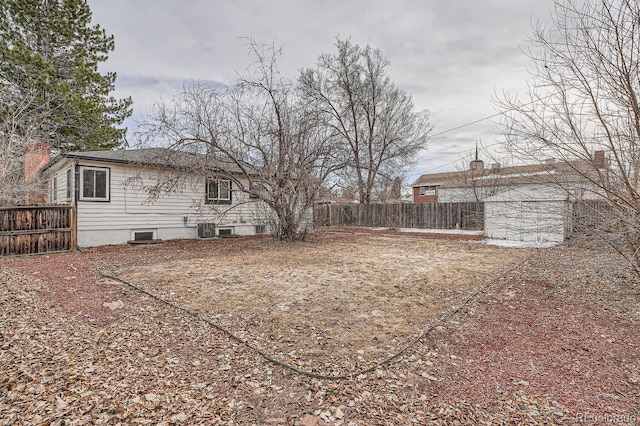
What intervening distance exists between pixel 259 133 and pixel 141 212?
16.0ft

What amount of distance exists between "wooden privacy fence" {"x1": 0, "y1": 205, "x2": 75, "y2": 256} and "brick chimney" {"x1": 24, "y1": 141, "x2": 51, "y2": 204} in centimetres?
441

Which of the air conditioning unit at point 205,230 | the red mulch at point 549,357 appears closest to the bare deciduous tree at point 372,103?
the air conditioning unit at point 205,230

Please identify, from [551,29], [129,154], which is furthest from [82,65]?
[551,29]

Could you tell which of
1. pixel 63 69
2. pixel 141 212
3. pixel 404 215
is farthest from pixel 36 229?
pixel 404 215

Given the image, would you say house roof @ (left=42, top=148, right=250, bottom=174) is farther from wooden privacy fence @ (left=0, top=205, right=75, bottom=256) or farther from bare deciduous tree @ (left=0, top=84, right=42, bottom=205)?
wooden privacy fence @ (left=0, top=205, right=75, bottom=256)

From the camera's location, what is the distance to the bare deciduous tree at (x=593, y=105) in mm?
3711

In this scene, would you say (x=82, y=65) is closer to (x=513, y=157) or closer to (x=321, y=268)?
(x=321, y=268)

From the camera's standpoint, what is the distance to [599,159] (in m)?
4.17

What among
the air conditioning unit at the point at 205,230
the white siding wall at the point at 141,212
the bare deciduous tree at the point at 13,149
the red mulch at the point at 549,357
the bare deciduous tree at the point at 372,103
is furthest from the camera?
the bare deciduous tree at the point at 372,103

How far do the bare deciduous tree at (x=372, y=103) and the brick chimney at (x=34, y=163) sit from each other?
13.8 meters

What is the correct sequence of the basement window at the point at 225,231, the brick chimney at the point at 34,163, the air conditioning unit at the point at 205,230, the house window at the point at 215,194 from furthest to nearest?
the basement window at the point at 225,231 < the house window at the point at 215,194 < the air conditioning unit at the point at 205,230 < the brick chimney at the point at 34,163

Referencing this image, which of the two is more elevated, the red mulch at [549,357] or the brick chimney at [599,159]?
the brick chimney at [599,159]

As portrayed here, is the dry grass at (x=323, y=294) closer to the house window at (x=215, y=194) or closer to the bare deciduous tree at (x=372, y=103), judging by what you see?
the house window at (x=215, y=194)

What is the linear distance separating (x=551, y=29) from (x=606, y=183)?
221 centimetres
